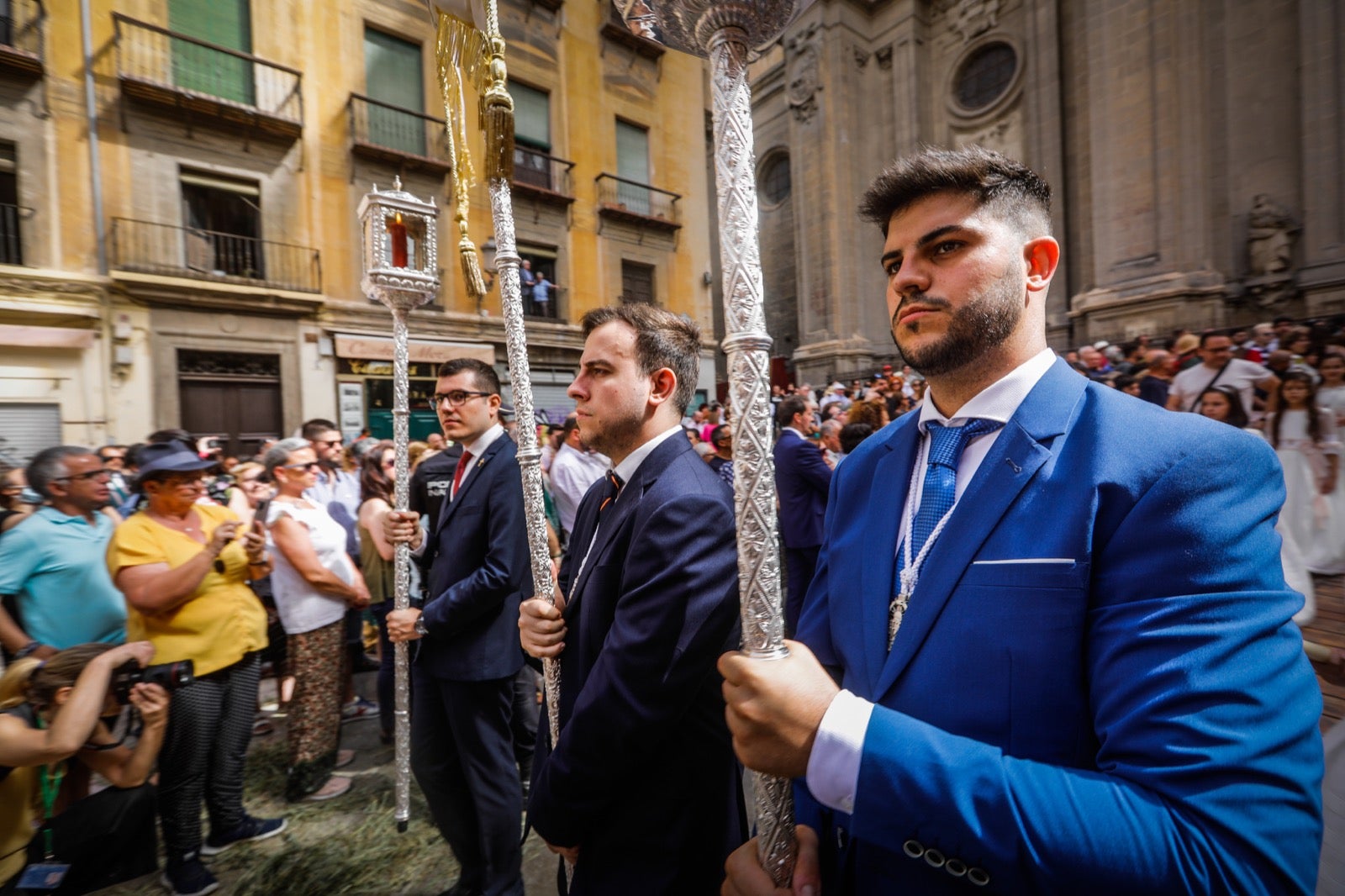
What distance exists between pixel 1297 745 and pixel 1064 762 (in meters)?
0.28

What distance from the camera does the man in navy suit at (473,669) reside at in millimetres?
2588

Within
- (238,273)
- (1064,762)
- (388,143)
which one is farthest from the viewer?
(388,143)

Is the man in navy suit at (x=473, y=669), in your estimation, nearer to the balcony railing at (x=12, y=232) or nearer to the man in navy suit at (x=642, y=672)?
the man in navy suit at (x=642, y=672)

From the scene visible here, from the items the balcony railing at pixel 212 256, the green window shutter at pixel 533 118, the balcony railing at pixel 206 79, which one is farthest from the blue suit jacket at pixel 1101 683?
the green window shutter at pixel 533 118

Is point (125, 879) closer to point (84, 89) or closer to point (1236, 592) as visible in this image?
point (1236, 592)

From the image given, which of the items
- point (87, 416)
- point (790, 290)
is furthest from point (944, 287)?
point (790, 290)

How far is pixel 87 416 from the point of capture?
991cm

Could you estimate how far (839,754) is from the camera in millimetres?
910

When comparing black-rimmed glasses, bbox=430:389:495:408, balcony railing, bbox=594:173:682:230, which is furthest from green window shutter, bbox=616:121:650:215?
black-rimmed glasses, bbox=430:389:495:408

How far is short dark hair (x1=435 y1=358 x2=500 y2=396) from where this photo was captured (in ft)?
10.2

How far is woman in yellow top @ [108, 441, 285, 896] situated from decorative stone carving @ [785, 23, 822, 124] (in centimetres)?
2149

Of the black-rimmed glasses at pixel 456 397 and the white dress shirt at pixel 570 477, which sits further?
the white dress shirt at pixel 570 477

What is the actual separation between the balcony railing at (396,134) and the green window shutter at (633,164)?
183 inches

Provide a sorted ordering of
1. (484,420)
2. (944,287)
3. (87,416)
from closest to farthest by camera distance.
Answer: (944,287)
(484,420)
(87,416)
